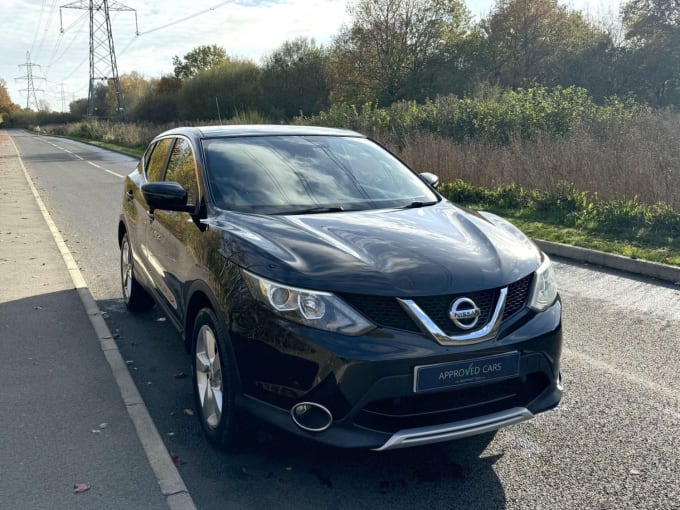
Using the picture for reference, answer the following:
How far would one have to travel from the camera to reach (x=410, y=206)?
4.29m

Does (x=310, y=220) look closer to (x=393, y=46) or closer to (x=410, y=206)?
(x=410, y=206)

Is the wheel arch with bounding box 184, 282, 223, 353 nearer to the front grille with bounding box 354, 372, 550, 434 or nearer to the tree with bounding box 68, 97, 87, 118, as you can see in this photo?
the front grille with bounding box 354, 372, 550, 434

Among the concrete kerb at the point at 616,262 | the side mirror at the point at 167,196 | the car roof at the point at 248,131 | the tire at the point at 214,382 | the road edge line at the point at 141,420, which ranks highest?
the car roof at the point at 248,131

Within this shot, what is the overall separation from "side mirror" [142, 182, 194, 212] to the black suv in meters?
0.01

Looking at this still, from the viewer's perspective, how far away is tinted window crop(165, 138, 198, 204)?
4355mm

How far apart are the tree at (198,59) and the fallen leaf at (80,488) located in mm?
92891

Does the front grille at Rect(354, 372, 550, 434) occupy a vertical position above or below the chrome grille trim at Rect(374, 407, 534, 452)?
above

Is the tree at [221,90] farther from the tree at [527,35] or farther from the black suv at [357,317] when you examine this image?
the black suv at [357,317]

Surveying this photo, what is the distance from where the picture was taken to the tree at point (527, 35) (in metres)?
42.9

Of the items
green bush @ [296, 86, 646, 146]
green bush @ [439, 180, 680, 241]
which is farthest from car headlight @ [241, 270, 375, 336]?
green bush @ [296, 86, 646, 146]

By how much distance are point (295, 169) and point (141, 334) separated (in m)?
2.32

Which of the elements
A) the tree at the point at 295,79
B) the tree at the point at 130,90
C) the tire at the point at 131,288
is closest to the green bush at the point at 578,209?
the tire at the point at 131,288

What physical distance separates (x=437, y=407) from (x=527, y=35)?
4660 centimetres

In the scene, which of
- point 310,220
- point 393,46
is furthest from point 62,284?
point 393,46
